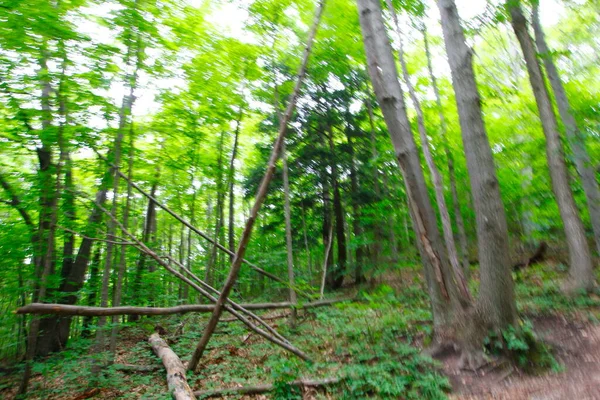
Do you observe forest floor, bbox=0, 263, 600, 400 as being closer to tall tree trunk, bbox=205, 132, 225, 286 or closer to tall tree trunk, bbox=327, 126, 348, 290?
tall tree trunk, bbox=205, 132, 225, 286

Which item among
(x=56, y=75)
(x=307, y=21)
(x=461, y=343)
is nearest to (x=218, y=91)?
(x=307, y=21)

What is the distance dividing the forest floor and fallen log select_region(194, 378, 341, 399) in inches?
3.3

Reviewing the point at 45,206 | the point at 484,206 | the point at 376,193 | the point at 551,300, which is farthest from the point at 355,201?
the point at 45,206

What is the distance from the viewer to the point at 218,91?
928cm

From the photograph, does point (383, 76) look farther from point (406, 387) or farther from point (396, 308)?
point (396, 308)

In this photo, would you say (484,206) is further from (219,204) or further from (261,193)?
(219,204)

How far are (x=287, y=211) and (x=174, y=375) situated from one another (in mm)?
5233

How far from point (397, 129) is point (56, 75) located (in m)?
5.77

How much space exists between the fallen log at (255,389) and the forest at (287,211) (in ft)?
0.11

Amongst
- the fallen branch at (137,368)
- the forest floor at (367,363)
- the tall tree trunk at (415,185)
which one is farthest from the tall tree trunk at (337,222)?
the fallen branch at (137,368)

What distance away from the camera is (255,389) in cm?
511

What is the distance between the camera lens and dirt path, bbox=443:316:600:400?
3.97 meters

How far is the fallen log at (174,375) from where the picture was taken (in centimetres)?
479

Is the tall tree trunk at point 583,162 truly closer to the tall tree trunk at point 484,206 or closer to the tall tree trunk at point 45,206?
the tall tree trunk at point 484,206
